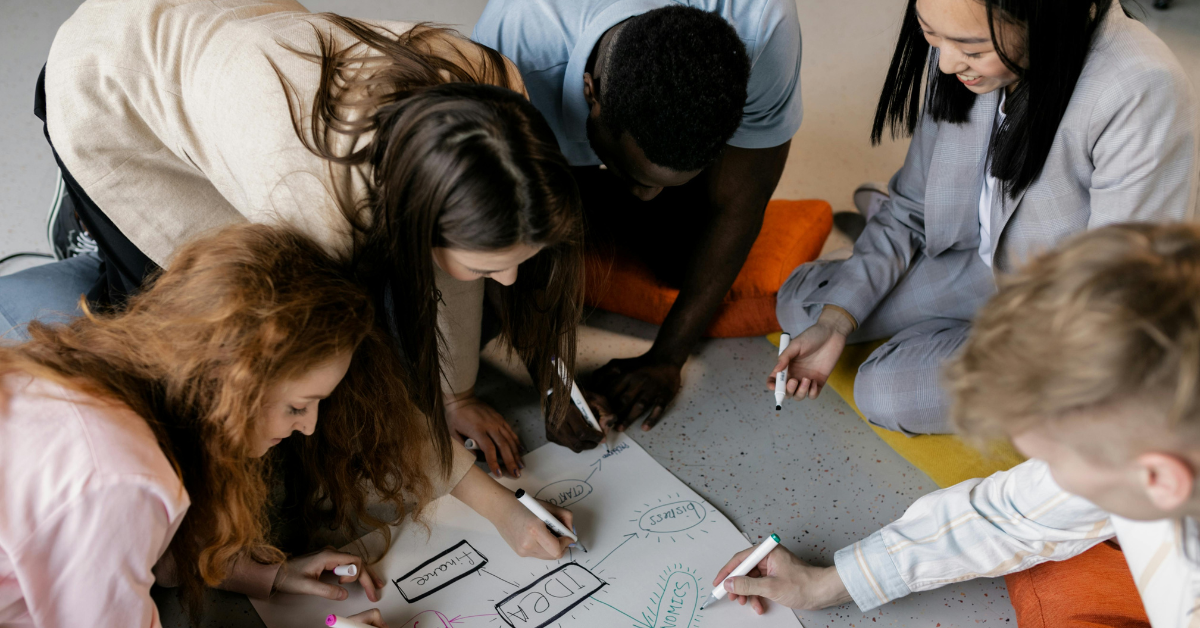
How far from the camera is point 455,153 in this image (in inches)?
27.2

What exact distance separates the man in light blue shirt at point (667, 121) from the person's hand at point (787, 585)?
0.31m

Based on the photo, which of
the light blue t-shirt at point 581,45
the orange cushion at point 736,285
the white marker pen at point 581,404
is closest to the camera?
the light blue t-shirt at point 581,45

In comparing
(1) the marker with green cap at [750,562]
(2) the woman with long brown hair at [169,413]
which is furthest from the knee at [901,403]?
(2) the woman with long brown hair at [169,413]

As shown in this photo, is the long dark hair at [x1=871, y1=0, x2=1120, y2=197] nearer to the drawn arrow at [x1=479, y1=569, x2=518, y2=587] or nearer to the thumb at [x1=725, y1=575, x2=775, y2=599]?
the thumb at [x1=725, y1=575, x2=775, y2=599]

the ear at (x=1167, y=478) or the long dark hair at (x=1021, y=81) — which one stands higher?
the long dark hair at (x=1021, y=81)

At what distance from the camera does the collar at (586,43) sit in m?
0.94

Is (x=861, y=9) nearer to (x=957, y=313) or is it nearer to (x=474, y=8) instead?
(x=474, y=8)

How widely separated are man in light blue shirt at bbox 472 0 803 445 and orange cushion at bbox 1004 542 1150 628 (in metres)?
0.52

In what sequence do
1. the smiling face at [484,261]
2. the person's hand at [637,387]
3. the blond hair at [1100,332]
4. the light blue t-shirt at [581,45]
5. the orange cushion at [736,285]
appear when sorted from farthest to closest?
1. the orange cushion at [736,285]
2. the person's hand at [637,387]
3. the light blue t-shirt at [581,45]
4. the smiling face at [484,261]
5. the blond hair at [1100,332]

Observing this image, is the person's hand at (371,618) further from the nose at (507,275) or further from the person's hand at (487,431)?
the nose at (507,275)

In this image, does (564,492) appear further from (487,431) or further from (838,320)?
(838,320)

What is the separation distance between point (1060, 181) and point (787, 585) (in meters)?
0.60

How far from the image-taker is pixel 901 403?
3.70 feet

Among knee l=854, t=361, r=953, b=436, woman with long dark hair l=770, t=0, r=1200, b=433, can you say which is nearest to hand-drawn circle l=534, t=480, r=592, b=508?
woman with long dark hair l=770, t=0, r=1200, b=433
